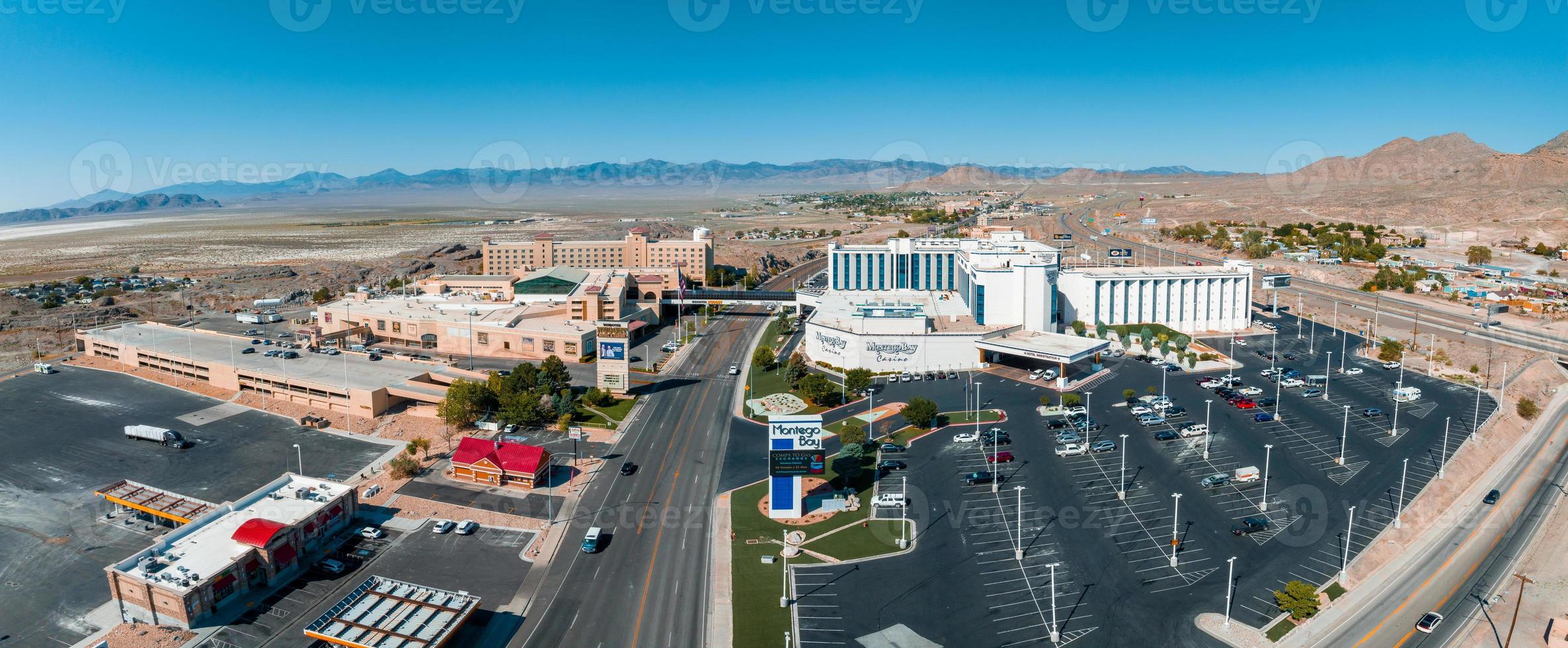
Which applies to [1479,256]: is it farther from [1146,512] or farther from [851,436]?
[851,436]

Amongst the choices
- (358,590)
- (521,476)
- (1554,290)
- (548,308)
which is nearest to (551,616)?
(358,590)

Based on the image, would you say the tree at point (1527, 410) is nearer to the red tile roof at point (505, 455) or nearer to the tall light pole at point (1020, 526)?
the tall light pole at point (1020, 526)

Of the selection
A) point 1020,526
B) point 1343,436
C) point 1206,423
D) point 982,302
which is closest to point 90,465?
point 1020,526

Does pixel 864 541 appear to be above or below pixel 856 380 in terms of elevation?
below

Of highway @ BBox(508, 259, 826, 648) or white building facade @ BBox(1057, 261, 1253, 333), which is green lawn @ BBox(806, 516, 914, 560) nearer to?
highway @ BBox(508, 259, 826, 648)

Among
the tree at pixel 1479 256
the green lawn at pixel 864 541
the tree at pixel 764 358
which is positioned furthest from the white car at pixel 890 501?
the tree at pixel 1479 256

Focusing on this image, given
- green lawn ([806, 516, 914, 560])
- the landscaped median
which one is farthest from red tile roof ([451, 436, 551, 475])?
green lawn ([806, 516, 914, 560])
